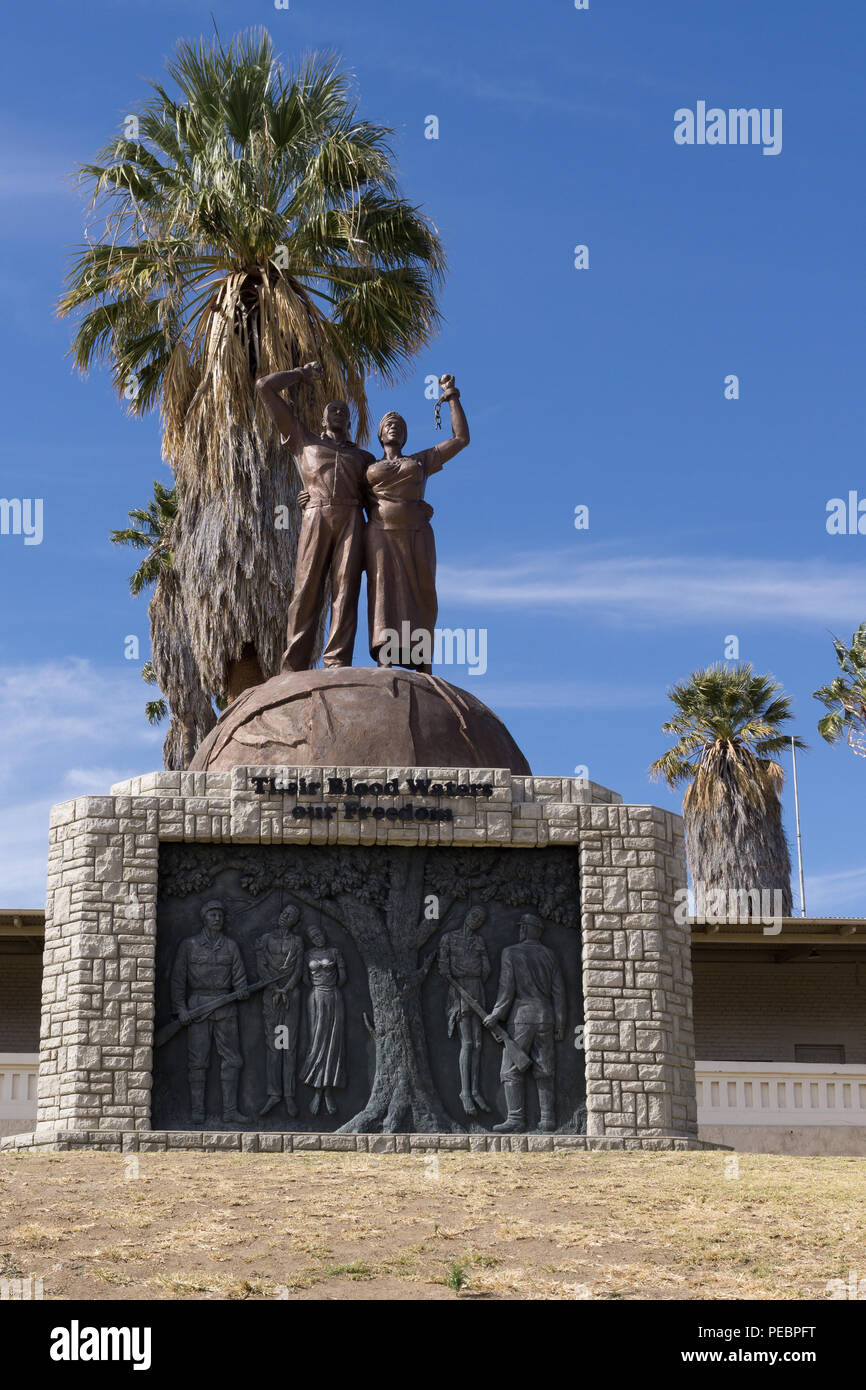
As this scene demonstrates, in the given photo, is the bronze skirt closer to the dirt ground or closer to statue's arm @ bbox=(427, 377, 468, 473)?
statue's arm @ bbox=(427, 377, 468, 473)

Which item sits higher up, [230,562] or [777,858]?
[230,562]

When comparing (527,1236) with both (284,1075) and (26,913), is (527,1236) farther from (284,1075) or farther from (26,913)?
(26,913)

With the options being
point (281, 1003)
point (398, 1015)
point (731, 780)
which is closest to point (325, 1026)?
point (281, 1003)

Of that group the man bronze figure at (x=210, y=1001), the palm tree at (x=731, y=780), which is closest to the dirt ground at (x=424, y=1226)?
the man bronze figure at (x=210, y=1001)

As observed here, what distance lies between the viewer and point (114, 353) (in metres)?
24.5

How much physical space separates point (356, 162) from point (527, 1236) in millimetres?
17053

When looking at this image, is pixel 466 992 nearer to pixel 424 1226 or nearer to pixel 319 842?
pixel 319 842

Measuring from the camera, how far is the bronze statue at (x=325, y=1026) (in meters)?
15.4

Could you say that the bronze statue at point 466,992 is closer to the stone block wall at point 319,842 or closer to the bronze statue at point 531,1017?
the bronze statue at point 531,1017

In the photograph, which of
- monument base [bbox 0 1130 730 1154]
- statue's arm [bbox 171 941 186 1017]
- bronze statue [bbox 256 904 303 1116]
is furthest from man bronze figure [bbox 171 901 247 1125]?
monument base [bbox 0 1130 730 1154]

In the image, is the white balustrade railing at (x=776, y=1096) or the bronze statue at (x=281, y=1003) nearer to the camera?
the bronze statue at (x=281, y=1003)

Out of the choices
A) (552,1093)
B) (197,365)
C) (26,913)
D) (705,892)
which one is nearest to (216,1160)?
(552,1093)

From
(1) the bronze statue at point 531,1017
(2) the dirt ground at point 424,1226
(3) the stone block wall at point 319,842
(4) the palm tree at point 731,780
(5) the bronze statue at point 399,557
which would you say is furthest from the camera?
(4) the palm tree at point 731,780

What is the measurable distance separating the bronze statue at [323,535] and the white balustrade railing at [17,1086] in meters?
5.17
